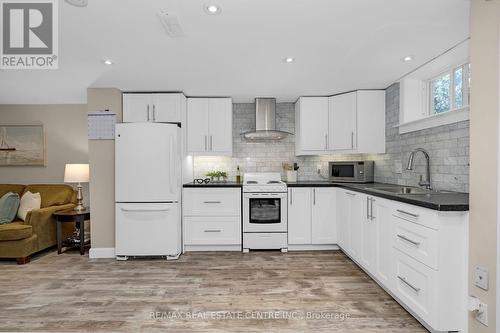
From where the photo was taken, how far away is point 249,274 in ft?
9.91

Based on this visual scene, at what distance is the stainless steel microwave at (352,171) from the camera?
3.92m

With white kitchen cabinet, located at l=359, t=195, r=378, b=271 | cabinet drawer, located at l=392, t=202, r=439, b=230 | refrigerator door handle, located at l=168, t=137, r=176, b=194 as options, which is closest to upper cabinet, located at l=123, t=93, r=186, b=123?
refrigerator door handle, located at l=168, t=137, r=176, b=194

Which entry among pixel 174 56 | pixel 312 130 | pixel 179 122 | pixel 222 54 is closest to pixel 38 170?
pixel 179 122

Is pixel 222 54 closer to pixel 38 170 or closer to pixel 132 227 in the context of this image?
pixel 132 227

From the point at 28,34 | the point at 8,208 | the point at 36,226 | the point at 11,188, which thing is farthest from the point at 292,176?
the point at 11,188

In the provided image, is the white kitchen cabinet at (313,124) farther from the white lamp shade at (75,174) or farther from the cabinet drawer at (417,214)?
the white lamp shade at (75,174)

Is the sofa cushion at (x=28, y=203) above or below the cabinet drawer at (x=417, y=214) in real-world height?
below

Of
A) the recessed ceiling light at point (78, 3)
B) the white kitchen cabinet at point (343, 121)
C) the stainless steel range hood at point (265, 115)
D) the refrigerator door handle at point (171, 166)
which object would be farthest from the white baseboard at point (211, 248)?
the recessed ceiling light at point (78, 3)

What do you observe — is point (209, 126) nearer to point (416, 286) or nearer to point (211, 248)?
point (211, 248)

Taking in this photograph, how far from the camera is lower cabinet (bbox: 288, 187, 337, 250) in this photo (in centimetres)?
385

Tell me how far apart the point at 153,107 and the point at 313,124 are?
2.33 m

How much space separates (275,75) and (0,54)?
8.96 feet

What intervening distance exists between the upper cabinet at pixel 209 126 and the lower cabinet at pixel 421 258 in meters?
2.20

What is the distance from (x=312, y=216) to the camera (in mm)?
3855
